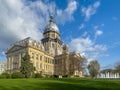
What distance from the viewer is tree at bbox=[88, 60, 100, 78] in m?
76.1

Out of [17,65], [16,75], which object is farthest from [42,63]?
[16,75]

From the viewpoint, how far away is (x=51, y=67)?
93250 millimetres

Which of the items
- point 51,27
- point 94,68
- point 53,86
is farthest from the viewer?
point 51,27

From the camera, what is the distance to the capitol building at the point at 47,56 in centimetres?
7647

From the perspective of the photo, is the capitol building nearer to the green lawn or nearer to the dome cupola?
the dome cupola

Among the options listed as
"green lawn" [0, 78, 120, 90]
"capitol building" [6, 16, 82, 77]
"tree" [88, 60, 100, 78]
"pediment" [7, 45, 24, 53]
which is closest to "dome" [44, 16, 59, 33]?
"capitol building" [6, 16, 82, 77]

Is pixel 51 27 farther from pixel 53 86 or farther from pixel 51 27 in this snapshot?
pixel 53 86

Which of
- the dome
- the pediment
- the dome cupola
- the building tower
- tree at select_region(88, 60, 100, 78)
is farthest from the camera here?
the dome

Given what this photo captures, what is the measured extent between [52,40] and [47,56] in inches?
539

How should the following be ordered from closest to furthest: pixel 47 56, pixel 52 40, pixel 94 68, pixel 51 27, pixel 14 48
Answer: pixel 94 68, pixel 14 48, pixel 47 56, pixel 52 40, pixel 51 27

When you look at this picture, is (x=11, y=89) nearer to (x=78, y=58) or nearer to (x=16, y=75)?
(x=16, y=75)

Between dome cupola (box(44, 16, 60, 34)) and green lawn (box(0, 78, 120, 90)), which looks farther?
dome cupola (box(44, 16, 60, 34))

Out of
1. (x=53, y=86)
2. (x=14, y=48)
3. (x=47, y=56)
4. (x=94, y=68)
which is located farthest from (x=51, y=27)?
(x=53, y=86)

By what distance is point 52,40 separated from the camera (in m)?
101
